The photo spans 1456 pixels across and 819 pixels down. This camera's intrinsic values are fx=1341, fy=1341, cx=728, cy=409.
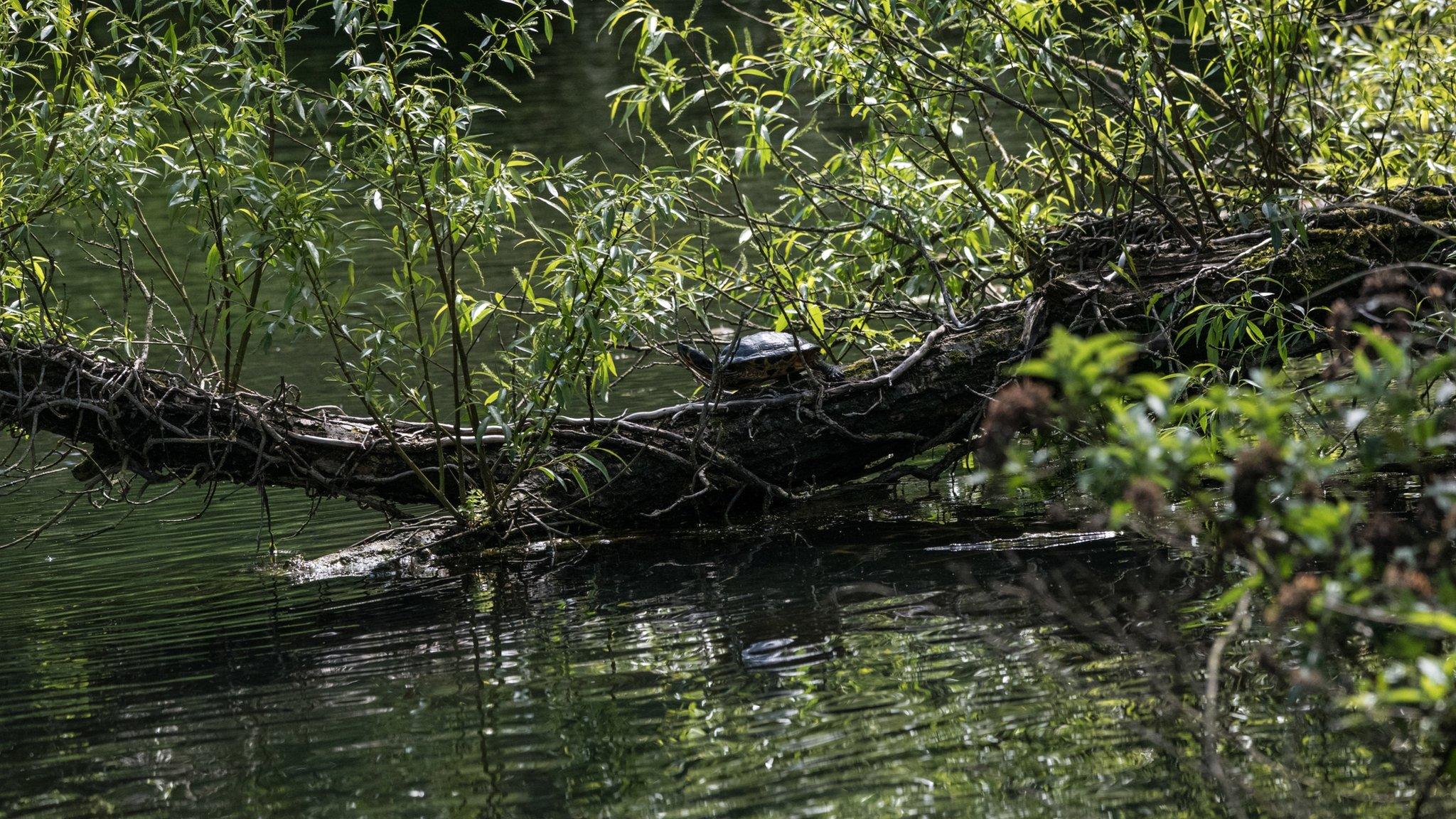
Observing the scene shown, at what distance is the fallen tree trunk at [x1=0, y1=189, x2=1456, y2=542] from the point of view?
5.88 m

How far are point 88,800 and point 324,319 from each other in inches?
96.0

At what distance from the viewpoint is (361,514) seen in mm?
7223

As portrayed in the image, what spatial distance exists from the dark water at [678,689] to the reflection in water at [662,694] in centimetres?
1

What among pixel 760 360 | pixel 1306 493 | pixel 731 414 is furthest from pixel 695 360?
pixel 1306 493

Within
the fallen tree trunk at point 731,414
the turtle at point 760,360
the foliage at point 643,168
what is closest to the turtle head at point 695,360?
the turtle at point 760,360

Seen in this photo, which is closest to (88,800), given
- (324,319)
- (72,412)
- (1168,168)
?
(324,319)

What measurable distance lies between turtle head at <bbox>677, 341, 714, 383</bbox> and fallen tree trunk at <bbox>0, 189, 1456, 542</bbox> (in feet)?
0.70

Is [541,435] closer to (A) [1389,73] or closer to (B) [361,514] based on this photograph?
(B) [361,514]

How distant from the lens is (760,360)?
19.8 feet

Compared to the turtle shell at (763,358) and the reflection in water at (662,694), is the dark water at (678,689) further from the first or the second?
the turtle shell at (763,358)

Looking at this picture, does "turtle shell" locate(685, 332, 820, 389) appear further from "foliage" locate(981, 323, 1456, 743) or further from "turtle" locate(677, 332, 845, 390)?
"foliage" locate(981, 323, 1456, 743)

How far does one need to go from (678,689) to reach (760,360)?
2.21 metres

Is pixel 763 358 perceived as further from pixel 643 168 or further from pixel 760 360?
pixel 643 168

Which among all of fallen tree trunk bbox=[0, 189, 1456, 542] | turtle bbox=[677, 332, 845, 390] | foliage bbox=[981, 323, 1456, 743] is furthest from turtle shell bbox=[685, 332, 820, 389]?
foliage bbox=[981, 323, 1456, 743]
